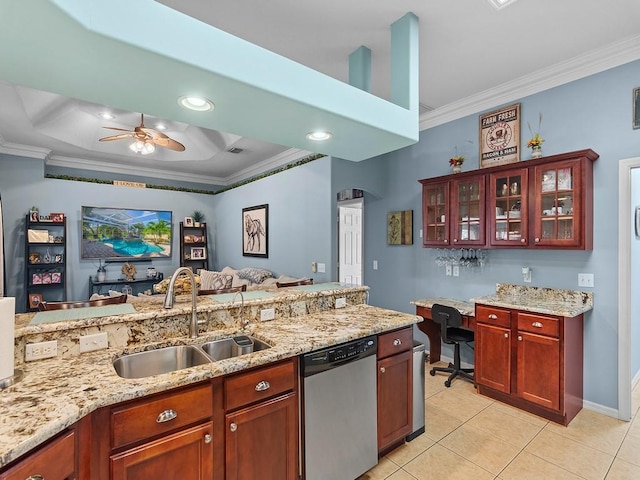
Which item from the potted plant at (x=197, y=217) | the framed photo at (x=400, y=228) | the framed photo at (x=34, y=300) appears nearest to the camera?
the framed photo at (x=400, y=228)

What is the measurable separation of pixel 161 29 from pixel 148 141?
121 inches

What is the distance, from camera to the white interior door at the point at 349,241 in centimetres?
532

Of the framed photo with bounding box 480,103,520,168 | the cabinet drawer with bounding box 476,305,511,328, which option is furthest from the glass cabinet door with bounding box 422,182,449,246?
the cabinet drawer with bounding box 476,305,511,328

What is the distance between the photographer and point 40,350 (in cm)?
160

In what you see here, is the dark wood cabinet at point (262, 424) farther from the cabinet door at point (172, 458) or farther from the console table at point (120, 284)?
the console table at point (120, 284)

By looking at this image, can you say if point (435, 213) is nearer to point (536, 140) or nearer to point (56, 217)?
point (536, 140)

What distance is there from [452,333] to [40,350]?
11.2 feet

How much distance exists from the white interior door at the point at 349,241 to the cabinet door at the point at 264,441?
3.66 metres

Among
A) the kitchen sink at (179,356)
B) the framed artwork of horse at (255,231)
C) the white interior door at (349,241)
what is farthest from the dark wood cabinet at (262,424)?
the framed artwork of horse at (255,231)

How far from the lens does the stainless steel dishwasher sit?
1.81m

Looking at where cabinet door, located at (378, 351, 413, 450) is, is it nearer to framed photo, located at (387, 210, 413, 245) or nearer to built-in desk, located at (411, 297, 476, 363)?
built-in desk, located at (411, 297, 476, 363)

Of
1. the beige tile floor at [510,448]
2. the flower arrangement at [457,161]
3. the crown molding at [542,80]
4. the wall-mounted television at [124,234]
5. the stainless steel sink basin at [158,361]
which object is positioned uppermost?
the crown molding at [542,80]

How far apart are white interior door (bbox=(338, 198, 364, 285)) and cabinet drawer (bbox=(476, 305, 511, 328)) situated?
2.46 meters

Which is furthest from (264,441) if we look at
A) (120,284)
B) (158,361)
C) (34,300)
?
(120,284)
